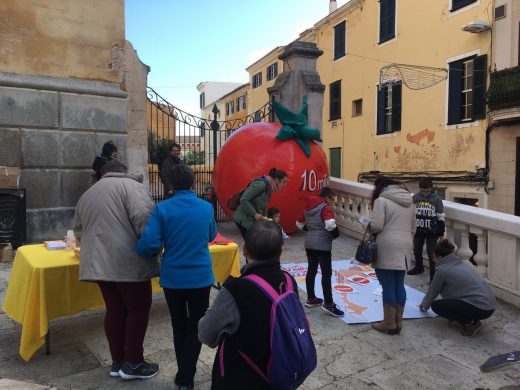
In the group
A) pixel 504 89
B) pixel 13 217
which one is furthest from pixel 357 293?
pixel 504 89

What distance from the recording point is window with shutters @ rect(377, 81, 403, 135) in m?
19.4

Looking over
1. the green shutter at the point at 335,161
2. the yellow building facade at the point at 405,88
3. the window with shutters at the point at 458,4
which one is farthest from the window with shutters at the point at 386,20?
the green shutter at the point at 335,161

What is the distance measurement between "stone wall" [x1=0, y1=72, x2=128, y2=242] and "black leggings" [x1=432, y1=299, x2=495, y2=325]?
19.2ft

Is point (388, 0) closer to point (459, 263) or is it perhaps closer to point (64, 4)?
point (64, 4)

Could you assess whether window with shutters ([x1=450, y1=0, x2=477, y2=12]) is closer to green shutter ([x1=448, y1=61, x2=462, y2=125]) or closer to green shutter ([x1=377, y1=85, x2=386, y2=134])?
green shutter ([x1=448, y1=61, x2=462, y2=125])

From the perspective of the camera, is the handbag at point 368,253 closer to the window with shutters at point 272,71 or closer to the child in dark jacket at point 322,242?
the child in dark jacket at point 322,242

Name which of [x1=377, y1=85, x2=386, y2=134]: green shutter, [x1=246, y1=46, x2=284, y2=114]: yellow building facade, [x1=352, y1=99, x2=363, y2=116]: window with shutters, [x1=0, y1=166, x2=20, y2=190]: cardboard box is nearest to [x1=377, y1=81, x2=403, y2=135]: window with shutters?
[x1=377, y1=85, x2=386, y2=134]: green shutter

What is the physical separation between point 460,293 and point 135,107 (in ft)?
20.6

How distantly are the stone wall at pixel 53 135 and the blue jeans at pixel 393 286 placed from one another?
535 cm

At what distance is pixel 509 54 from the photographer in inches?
563

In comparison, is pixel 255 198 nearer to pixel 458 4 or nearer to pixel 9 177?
pixel 9 177

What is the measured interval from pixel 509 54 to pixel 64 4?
44.2ft

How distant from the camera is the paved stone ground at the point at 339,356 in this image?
11.0ft

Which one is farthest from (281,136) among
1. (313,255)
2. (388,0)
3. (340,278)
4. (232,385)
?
(388,0)
